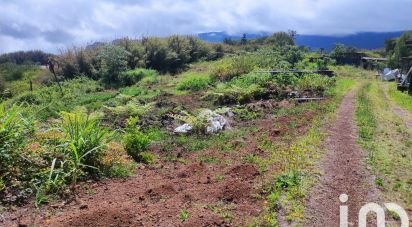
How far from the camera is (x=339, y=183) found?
6426 mm

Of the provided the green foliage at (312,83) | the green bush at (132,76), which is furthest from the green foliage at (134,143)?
the green bush at (132,76)

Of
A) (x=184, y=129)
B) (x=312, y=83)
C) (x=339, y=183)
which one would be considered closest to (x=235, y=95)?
(x=312, y=83)

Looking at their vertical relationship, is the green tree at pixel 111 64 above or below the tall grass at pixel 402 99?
above

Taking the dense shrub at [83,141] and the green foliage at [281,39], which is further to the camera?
the green foliage at [281,39]

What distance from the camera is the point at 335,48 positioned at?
41.8 meters

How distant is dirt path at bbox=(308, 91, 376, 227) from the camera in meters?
5.29

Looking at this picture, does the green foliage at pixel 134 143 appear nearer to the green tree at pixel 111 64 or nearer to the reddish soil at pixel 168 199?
the reddish soil at pixel 168 199

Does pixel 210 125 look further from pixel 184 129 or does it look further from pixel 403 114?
pixel 403 114

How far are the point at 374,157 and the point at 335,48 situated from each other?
36.1 metres

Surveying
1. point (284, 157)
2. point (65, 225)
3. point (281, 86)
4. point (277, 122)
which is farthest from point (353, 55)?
point (65, 225)

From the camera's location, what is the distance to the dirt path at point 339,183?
529 cm

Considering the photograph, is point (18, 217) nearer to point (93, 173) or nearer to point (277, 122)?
point (93, 173)

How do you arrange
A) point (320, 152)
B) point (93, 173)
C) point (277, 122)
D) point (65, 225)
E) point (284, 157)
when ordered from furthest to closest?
point (277, 122) → point (320, 152) → point (284, 157) → point (93, 173) → point (65, 225)

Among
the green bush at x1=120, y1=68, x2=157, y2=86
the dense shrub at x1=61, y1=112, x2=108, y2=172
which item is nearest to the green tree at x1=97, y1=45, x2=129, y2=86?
the green bush at x1=120, y1=68, x2=157, y2=86
